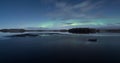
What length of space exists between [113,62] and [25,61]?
29.9 feet

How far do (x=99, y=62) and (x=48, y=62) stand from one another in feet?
17.2

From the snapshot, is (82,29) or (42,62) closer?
(42,62)

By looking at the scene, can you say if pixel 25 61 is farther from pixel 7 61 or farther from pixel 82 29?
pixel 82 29

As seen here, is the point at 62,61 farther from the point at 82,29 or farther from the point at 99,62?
the point at 82,29

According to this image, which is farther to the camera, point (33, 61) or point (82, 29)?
point (82, 29)

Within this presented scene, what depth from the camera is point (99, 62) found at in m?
15.5

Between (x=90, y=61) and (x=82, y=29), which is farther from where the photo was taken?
(x=82, y=29)

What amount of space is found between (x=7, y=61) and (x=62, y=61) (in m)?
5.73

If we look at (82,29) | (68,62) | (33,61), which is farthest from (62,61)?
(82,29)

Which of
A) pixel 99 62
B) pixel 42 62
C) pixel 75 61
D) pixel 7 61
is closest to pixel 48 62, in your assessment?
pixel 42 62

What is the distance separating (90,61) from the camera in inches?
619

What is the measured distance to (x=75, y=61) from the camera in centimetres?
1583

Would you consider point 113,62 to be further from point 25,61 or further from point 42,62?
point 25,61

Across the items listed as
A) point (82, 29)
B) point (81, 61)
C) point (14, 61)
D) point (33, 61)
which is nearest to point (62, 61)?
point (81, 61)
